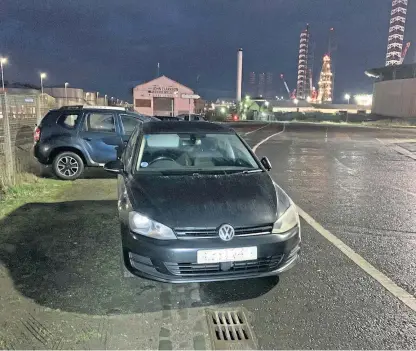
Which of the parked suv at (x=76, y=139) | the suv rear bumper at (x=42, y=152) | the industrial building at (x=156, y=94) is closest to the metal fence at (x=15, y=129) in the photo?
the suv rear bumper at (x=42, y=152)

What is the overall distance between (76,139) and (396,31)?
176m

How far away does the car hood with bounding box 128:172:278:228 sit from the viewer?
3369 mm

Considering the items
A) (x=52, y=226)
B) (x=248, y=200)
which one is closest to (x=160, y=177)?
(x=248, y=200)

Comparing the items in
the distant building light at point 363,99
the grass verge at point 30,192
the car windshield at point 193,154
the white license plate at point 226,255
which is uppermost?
the distant building light at point 363,99

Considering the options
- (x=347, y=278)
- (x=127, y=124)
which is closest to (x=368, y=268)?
(x=347, y=278)

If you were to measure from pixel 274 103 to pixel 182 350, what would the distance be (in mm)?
124206

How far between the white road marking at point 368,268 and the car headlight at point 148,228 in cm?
231

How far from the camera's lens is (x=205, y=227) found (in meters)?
3.30

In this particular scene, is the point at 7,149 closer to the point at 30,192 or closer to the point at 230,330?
the point at 30,192

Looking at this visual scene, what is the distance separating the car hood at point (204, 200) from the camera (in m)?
3.37

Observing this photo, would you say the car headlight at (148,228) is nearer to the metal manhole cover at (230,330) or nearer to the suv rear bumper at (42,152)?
the metal manhole cover at (230,330)

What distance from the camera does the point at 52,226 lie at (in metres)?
5.49

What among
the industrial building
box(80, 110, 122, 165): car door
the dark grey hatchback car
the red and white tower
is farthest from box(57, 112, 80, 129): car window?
the red and white tower

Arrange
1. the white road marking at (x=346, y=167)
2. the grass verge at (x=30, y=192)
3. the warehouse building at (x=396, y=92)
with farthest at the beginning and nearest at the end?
the warehouse building at (x=396, y=92), the white road marking at (x=346, y=167), the grass verge at (x=30, y=192)
